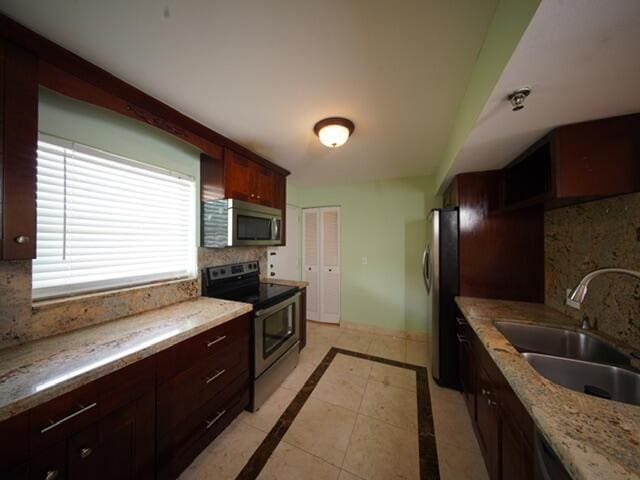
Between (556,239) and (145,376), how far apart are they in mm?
2860

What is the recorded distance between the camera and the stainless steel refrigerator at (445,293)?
6.71 ft

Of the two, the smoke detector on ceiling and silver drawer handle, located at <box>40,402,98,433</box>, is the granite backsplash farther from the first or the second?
the smoke detector on ceiling

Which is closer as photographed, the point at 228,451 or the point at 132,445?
the point at 132,445

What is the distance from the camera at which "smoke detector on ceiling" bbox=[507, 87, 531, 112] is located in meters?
0.89

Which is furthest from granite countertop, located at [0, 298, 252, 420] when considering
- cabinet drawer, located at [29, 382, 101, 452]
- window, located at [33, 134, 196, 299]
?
window, located at [33, 134, 196, 299]

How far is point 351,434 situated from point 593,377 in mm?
1419

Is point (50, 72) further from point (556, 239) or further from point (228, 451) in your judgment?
point (556, 239)

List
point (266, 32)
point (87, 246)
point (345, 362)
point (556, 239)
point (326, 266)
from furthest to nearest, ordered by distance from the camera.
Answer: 1. point (326, 266)
2. point (345, 362)
3. point (556, 239)
4. point (87, 246)
5. point (266, 32)

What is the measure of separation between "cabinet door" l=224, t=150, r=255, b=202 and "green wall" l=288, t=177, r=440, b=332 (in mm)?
1359

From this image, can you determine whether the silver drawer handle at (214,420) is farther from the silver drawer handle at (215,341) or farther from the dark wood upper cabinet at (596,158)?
the dark wood upper cabinet at (596,158)

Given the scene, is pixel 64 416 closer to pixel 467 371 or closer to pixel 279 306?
pixel 279 306

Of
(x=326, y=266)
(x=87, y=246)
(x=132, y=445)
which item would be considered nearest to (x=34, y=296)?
(x=87, y=246)

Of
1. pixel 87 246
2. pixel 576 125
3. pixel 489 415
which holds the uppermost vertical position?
pixel 576 125

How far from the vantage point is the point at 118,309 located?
4.71ft
